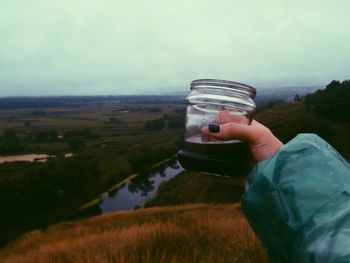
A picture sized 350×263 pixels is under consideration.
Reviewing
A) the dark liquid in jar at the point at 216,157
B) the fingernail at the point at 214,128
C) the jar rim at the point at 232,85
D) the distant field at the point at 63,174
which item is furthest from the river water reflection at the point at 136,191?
the fingernail at the point at 214,128

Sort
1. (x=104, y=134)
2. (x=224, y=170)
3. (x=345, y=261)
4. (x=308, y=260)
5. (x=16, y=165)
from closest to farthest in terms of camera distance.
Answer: (x=345, y=261), (x=308, y=260), (x=224, y=170), (x=16, y=165), (x=104, y=134)

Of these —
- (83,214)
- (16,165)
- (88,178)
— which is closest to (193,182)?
(83,214)

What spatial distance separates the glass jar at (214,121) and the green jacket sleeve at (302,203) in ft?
2.00

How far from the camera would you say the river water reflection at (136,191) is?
63.0 m

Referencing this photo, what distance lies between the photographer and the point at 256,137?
73.9 inches

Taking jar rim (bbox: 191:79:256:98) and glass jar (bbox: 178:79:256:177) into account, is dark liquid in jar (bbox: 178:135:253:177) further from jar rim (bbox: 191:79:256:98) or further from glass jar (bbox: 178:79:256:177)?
jar rim (bbox: 191:79:256:98)

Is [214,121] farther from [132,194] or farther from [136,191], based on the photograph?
[136,191]

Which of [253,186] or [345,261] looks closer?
[345,261]

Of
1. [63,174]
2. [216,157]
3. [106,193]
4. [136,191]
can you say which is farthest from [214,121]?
[136,191]

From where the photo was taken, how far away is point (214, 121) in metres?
2.11

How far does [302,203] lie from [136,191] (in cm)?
7321

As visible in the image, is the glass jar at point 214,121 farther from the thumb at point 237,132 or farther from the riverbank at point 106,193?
the riverbank at point 106,193

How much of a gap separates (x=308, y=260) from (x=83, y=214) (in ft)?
187

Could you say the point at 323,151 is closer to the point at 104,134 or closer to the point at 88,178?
the point at 88,178
